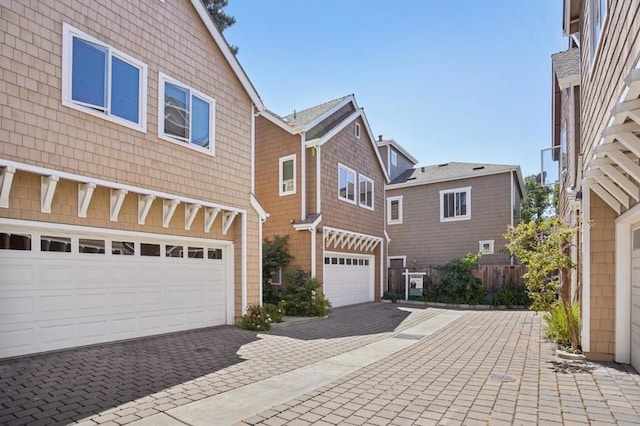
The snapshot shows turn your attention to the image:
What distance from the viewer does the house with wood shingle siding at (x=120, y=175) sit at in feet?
22.0

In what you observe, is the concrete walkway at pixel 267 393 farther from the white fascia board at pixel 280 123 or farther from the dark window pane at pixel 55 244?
the white fascia board at pixel 280 123

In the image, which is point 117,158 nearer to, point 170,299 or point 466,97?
point 170,299

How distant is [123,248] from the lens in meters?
8.62

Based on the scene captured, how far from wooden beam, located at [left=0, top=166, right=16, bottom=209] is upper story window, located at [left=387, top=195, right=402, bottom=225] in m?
20.1

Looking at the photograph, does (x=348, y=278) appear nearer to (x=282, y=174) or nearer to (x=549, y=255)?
(x=282, y=174)

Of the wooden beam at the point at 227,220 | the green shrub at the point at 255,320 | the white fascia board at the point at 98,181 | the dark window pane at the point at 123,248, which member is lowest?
the green shrub at the point at 255,320

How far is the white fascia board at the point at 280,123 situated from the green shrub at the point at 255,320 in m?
6.99

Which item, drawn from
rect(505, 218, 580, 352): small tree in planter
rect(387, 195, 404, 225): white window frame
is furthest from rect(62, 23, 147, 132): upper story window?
rect(387, 195, 404, 225): white window frame

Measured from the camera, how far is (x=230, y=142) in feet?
36.5

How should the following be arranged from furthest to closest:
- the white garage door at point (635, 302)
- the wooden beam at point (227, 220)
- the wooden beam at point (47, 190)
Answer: the wooden beam at point (227, 220)
the wooden beam at point (47, 190)
the white garage door at point (635, 302)

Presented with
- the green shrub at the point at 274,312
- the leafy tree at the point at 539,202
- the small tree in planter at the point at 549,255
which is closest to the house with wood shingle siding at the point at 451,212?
the leafy tree at the point at 539,202

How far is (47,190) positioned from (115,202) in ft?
4.50

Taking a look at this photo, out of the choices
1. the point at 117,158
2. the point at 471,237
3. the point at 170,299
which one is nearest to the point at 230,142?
the point at 117,158

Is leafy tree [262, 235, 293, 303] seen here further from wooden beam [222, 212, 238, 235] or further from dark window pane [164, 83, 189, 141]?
dark window pane [164, 83, 189, 141]
